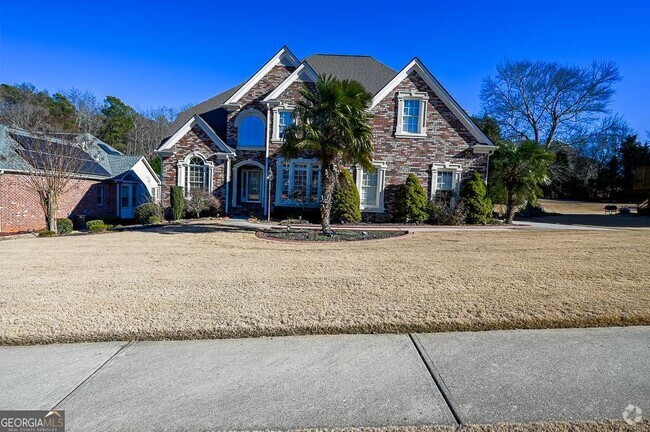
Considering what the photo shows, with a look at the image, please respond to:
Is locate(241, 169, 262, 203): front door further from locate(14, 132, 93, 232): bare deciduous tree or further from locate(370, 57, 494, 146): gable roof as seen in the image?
locate(14, 132, 93, 232): bare deciduous tree

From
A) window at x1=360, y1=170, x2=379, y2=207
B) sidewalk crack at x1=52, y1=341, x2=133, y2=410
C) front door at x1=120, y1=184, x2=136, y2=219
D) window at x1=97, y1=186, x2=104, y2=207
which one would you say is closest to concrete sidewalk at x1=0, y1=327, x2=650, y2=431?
sidewalk crack at x1=52, y1=341, x2=133, y2=410

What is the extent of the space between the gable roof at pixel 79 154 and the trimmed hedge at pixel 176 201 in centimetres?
559

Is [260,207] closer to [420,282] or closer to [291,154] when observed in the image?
[291,154]

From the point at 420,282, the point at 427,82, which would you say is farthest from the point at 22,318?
the point at 427,82

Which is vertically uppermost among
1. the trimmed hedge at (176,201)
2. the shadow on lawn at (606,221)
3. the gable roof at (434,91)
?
the gable roof at (434,91)

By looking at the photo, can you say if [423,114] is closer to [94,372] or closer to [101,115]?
[94,372]

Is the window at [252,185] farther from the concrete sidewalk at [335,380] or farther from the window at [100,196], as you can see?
the concrete sidewalk at [335,380]

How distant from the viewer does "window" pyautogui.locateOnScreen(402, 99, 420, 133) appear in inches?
699

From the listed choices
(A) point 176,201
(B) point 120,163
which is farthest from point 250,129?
(B) point 120,163

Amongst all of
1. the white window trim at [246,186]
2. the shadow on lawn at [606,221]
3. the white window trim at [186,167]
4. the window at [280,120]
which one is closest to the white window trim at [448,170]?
the shadow on lawn at [606,221]

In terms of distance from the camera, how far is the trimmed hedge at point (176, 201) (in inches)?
666

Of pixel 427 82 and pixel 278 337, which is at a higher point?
pixel 427 82

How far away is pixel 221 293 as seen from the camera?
545 cm

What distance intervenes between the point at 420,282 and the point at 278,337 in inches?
116
